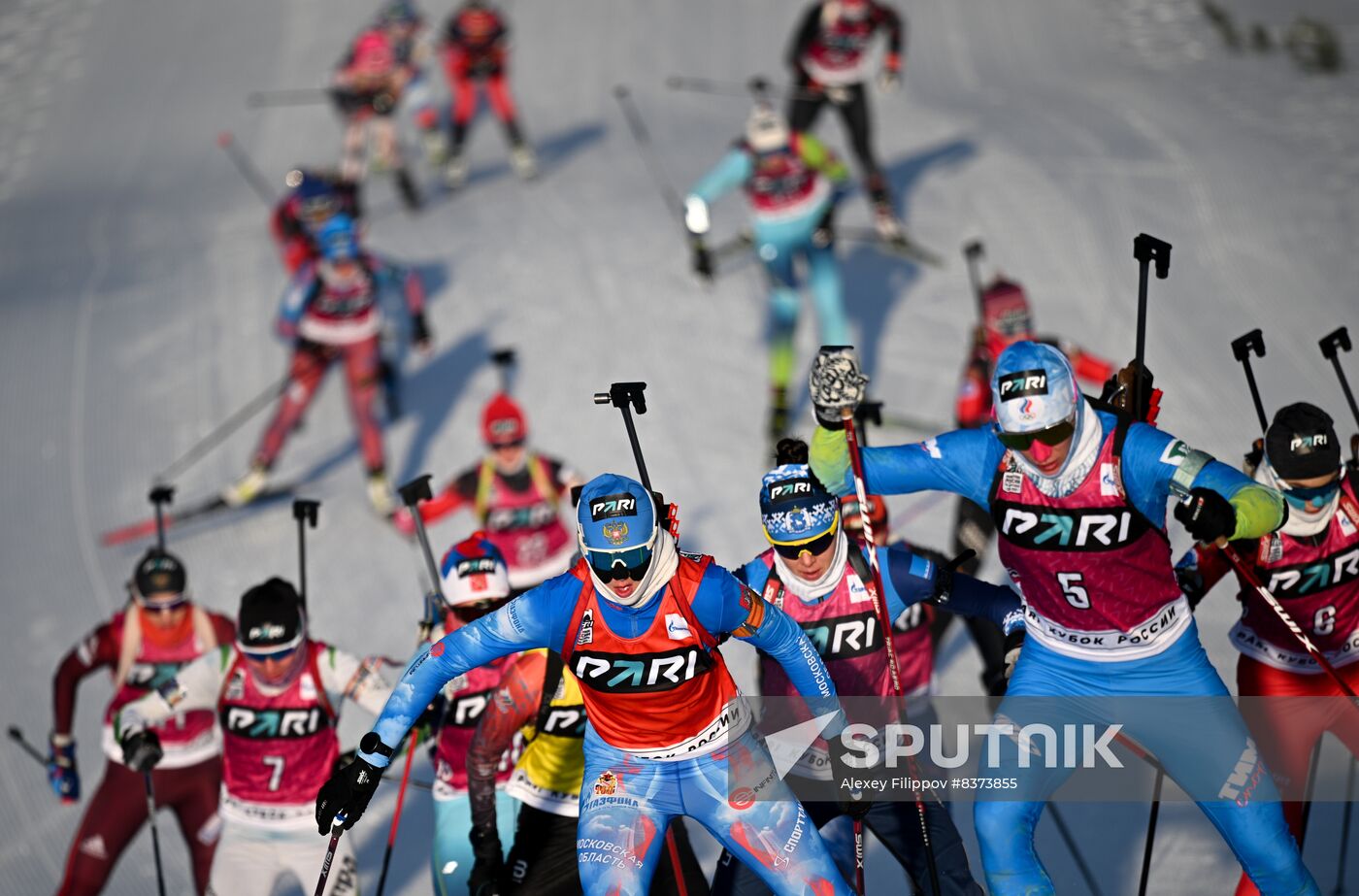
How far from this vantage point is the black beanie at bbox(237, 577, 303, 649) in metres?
6.73

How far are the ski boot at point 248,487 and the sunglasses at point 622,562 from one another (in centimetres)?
763

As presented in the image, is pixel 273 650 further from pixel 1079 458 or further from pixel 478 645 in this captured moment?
pixel 1079 458

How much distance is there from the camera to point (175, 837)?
29.7 feet

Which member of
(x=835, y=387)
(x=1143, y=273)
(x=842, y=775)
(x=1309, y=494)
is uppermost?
(x=1143, y=273)

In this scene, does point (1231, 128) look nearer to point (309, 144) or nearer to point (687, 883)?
point (309, 144)

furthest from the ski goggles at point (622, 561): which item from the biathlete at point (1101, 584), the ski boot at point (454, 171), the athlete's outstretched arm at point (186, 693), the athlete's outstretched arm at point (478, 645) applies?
the ski boot at point (454, 171)

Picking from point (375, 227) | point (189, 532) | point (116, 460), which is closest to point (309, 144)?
point (375, 227)

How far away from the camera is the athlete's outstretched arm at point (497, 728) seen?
6.26m

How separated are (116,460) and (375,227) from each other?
444 centimetres

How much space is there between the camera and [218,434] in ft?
44.3

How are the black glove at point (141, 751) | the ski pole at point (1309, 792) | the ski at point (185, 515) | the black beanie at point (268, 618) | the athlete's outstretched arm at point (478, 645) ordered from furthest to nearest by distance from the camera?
the ski at point (185, 515), the black glove at point (141, 751), the black beanie at point (268, 618), the ski pole at point (1309, 792), the athlete's outstretched arm at point (478, 645)

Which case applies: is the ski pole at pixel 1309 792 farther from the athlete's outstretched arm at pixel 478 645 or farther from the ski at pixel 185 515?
the ski at pixel 185 515

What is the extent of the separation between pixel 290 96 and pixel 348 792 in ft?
51.9

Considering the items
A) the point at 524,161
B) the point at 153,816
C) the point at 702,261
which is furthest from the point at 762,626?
the point at 524,161
